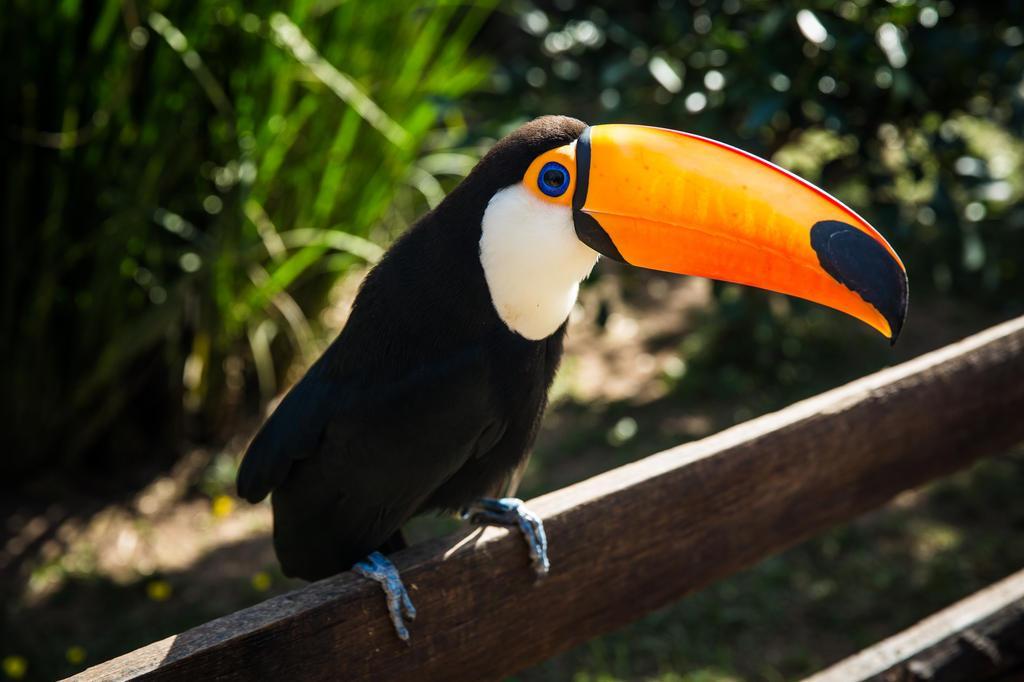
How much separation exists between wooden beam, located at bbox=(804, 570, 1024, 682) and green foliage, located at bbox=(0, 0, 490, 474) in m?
2.27

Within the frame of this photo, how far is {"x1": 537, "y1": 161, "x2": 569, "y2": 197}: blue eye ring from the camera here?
1674mm

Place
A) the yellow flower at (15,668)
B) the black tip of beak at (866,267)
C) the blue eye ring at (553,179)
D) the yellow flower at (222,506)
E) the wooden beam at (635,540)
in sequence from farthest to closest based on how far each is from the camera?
the yellow flower at (222,506) < the yellow flower at (15,668) < the blue eye ring at (553,179) < the black tip of beak at (866,267) < the wooden beam at (635,540)

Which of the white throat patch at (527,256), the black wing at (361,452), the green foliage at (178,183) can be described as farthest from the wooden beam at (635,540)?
the green foliage at (178,183)

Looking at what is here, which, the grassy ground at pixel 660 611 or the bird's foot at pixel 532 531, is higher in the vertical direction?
the bird's foot at pixel 532 531

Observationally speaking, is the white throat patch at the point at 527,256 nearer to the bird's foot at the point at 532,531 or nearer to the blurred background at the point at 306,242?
the bird's foot at the point at 532,531

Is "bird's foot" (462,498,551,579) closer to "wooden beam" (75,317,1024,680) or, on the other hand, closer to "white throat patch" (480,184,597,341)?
"wooden beam" (75,317,1024,680)

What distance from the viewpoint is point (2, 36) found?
3010mm

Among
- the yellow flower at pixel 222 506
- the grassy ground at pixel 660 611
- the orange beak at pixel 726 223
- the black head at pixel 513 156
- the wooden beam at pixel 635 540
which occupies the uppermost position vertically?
the black head at pixel 513 156

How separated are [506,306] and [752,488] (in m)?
0.54

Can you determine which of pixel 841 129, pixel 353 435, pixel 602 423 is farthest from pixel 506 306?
pixel 602 423

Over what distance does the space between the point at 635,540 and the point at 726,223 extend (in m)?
0.54

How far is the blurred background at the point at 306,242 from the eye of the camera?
2.97 meters

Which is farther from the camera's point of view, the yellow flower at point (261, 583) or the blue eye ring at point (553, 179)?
the yellow flower at point (261, 583)

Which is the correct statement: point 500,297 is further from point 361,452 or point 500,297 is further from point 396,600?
point 396,600
